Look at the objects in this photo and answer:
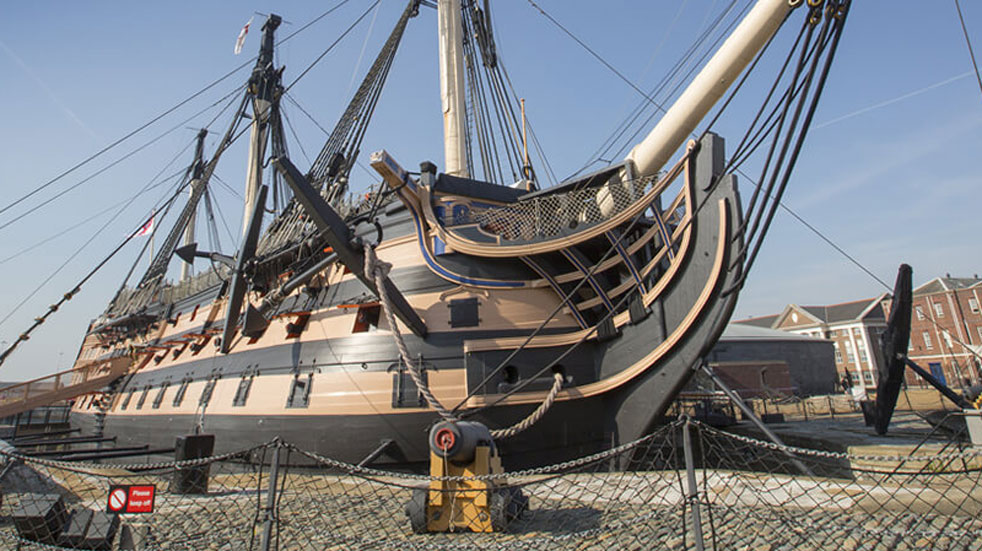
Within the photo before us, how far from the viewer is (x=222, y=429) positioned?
35.7ft

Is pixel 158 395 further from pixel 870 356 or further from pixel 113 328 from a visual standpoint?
pixel 870 356

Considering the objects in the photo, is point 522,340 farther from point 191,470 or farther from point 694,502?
point 191,470

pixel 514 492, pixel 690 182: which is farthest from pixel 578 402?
pixel 690 182

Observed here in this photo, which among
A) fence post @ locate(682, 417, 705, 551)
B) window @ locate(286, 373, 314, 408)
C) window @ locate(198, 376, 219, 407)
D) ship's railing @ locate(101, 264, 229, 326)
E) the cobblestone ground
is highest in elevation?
ship's railing @ locate(101, 264, 229, 326)

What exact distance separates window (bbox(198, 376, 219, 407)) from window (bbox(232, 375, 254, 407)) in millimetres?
1637

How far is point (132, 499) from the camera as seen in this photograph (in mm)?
4000

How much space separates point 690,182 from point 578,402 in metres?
3.79

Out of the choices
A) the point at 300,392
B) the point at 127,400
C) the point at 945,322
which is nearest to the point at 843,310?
Result: the point at 945,322

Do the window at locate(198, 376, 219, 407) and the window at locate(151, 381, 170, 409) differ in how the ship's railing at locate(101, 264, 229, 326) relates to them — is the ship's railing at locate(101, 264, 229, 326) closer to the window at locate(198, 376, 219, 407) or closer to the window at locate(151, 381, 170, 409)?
the window at locate(151, 381, 170, 409)

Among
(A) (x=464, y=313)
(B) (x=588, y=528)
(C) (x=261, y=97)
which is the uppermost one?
(C) (x=261, y=97)

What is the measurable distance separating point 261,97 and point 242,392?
16411 millimetres

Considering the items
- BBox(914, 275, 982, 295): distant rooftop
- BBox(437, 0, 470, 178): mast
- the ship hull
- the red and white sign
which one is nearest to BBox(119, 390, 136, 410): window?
the ship hull

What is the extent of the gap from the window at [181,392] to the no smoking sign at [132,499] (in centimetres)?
1078

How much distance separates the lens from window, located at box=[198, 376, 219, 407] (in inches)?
475
